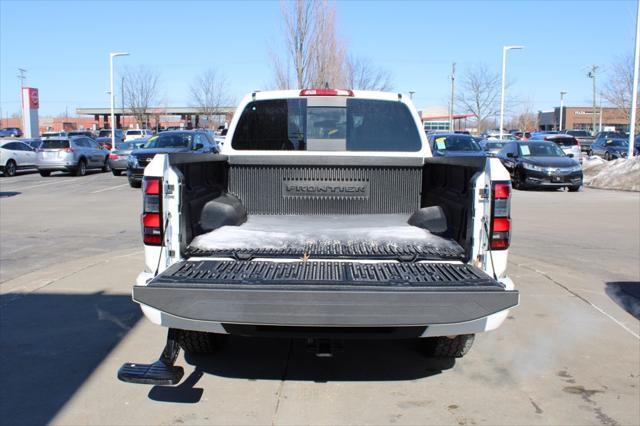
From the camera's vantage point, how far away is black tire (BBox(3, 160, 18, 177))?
2547 centimetres

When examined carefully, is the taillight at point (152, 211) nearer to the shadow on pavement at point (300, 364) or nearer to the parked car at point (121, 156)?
the shadow on pavement at point (300, 364)

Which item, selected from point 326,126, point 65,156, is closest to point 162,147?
point 65,156

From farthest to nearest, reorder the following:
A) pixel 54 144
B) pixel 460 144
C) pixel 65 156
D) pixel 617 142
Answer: pixel 617 142 < pixel 54 144 < pixel 65 156 < pixel 460 144

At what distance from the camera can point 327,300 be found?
325 centimetres

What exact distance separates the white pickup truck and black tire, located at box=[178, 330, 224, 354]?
17 mm

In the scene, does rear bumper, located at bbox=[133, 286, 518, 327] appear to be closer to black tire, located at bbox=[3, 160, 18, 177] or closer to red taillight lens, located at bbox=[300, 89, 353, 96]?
red taillight lens, located at bbox=[300, 89, 353, 96]

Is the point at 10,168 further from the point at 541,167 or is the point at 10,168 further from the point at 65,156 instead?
the point at 541,167

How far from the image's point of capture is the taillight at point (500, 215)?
3.72m

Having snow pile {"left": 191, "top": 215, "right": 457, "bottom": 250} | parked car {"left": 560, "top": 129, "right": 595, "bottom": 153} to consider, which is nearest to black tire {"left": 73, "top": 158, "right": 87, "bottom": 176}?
snow pile {"left": 191, "top": 215, "right": 457, "bottom": 250}

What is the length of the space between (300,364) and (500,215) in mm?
2001

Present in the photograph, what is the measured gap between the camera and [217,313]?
3.31 m

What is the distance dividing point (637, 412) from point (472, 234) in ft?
5.21

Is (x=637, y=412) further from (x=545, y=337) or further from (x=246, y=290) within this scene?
(x=246, y=290)

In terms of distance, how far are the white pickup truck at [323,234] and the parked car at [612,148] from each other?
3400cm
